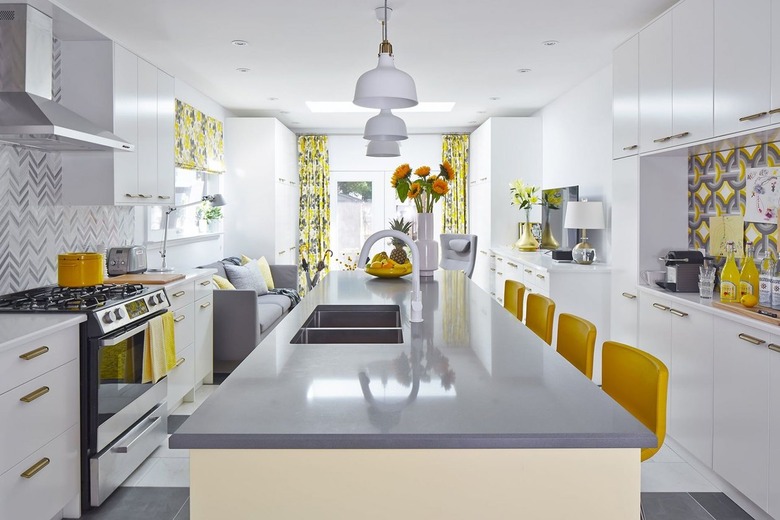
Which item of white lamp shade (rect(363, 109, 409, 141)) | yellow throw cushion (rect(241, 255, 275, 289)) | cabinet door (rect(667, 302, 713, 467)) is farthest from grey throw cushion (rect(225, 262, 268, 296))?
cabinet door (rect(667, 302, 713, 467))

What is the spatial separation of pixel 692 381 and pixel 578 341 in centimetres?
122

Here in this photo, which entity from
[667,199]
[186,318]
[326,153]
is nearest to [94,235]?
[186,318]

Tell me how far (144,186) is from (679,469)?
3763 mm

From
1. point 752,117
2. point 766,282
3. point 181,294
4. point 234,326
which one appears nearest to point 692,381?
point 766,282

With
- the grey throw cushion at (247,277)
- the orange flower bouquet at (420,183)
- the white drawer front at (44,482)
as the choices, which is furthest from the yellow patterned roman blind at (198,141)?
the white drawer front at (44,482)

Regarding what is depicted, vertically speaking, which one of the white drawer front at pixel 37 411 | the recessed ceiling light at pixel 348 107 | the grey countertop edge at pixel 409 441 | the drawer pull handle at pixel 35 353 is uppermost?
the recessed ceiling light at pixel 348 107

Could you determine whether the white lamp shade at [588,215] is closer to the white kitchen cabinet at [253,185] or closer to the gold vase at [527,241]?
the gold vase at [527,241]

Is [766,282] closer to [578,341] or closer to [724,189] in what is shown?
[724,189]

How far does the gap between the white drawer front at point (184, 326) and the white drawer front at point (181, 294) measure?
1.4 inches

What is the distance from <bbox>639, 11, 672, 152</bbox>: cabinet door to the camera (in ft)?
11.3

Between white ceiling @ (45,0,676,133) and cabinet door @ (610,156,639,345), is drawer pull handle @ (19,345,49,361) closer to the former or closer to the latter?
white ceiling @ (45,0,676,133)

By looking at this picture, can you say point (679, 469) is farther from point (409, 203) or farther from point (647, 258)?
point (409, 203)

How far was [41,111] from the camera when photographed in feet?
9.92

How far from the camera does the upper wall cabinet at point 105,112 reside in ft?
12.6
